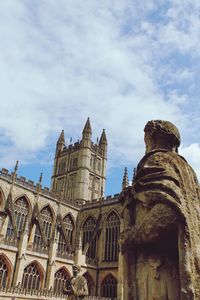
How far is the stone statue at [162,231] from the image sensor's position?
99.0 inches

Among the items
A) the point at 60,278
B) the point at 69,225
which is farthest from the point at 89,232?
the point at 60,278

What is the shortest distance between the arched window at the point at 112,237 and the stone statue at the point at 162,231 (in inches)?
1081

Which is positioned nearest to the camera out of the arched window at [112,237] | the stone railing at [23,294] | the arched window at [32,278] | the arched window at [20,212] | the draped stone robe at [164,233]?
the draped stone robe at [164,233]

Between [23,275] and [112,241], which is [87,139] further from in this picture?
[23,275]

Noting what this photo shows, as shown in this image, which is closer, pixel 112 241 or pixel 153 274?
pixel 153 274

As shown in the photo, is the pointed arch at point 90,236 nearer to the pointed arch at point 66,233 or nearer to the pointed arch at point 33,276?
the pointed arch at point 66,233

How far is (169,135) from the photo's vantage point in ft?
10.4

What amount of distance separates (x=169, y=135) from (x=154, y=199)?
75cm

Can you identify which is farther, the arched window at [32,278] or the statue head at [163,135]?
the arched window at [32,278]

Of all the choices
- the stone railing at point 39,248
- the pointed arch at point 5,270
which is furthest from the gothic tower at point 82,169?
the pointed arch at point 5,270

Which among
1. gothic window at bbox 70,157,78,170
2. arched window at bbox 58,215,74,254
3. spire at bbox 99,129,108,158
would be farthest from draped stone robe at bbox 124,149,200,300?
spire at bbox 99,129,108,158

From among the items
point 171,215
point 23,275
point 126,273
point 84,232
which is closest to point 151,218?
point 171,215

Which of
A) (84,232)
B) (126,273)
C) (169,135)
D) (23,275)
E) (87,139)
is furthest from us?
(87,139)

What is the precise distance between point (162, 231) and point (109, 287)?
1104 inches
